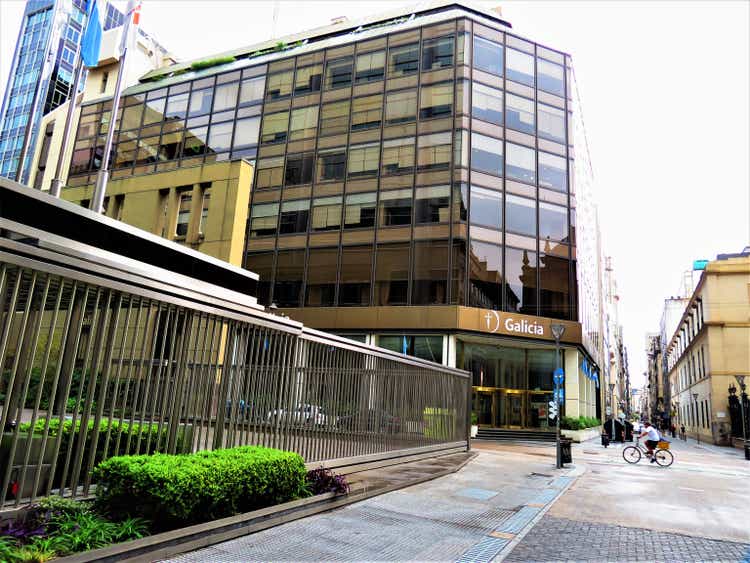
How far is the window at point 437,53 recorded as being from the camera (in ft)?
116

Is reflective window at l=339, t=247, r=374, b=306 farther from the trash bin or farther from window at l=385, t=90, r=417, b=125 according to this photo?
the trash bin

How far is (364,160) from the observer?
35188mm

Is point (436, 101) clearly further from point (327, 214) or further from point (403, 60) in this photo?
point (327, 214)

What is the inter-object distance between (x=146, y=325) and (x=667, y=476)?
16488mm

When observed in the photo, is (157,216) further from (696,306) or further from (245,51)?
(696,306)

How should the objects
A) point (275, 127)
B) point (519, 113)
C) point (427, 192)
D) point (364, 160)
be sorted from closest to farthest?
point (427, 192)
point (364, 160)
point (519, 113)
point (275, 127)

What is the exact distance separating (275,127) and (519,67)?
17.9 metres

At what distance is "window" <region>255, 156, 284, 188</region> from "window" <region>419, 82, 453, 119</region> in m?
10.6

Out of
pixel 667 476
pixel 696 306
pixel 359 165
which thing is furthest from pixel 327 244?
pixel 696 306

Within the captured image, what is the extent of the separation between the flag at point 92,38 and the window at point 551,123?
97.0 ft

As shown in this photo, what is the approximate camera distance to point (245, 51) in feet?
149

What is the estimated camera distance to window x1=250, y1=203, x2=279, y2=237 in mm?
36469

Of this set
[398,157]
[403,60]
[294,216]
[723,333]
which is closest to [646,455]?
[398,157]

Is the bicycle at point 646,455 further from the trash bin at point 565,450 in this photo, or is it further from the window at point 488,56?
the window at point 488,56
